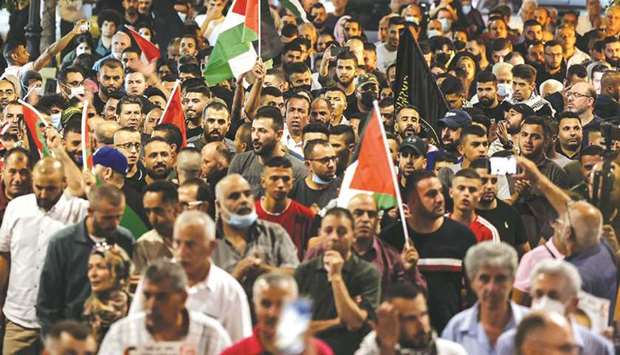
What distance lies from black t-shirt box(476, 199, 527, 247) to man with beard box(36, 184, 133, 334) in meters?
2.88

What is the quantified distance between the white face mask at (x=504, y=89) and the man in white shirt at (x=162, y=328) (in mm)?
10355

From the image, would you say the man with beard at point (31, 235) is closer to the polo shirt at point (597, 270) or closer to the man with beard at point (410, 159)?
the man with beard at point (410, 159)

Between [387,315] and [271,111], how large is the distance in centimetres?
571

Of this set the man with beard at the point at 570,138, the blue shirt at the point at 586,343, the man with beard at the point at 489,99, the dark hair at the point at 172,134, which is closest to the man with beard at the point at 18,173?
the dark hair at the point at 172,134

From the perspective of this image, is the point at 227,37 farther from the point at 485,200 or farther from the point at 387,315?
the point at 387,315

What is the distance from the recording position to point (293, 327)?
374 inches

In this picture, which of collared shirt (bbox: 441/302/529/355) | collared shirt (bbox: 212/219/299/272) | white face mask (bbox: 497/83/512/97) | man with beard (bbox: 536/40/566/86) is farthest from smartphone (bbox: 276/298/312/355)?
man with beard (bbox: 536/40/566/86)

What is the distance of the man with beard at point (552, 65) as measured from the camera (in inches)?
883

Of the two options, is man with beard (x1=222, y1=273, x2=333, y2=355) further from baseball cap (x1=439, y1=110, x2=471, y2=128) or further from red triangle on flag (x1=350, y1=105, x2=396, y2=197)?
baseball cap (x1=439, y1=110, x2=471, y2=128)

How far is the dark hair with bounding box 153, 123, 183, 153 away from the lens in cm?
1546

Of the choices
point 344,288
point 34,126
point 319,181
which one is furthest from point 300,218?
point 34,126

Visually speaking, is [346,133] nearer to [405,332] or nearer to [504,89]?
[504,89]

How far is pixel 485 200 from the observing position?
13.6 metres

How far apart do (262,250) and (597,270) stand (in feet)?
6.83
